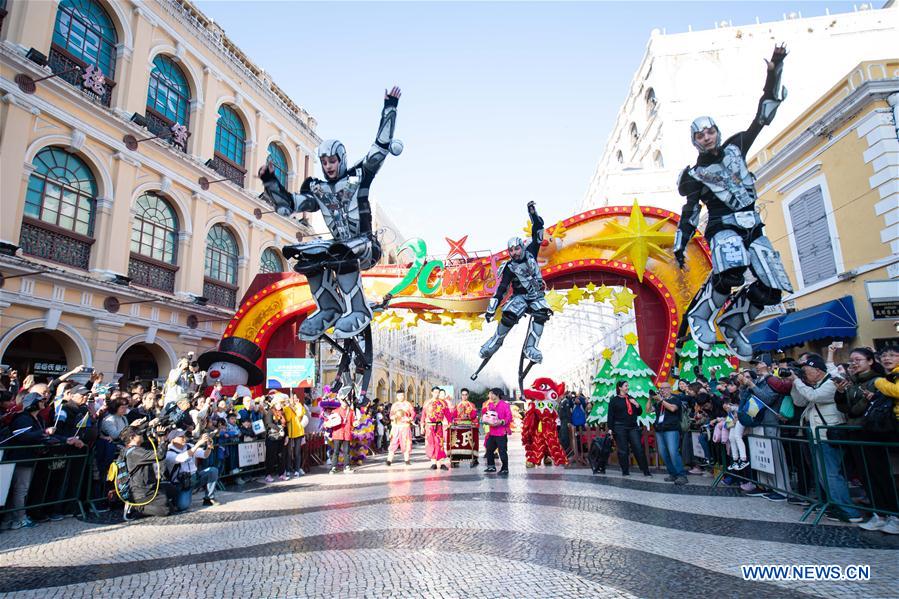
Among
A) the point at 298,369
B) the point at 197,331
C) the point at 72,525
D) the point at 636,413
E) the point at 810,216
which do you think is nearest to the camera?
the point at 72,525

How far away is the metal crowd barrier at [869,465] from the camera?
5234mm

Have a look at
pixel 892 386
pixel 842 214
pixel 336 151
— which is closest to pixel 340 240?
pixel 336 151

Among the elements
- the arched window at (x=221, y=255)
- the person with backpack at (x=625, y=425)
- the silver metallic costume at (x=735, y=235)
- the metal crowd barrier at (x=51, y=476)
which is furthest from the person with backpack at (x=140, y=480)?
the arched window at (x=221, y=255)

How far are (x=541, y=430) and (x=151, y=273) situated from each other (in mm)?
15095

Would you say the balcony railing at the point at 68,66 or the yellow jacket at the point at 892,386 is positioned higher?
the balcony railing at the point at 68,66

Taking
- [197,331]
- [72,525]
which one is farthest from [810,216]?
[197,331]

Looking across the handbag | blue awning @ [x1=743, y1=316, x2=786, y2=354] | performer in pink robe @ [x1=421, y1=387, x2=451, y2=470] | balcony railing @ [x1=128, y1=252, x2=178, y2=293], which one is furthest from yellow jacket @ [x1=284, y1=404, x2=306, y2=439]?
blue awning @ [x1=743, y1=316, x2=786, y2=354]

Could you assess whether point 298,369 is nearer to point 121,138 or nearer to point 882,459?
point 121,138

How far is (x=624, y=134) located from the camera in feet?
120

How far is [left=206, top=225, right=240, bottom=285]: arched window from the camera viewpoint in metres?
21.8

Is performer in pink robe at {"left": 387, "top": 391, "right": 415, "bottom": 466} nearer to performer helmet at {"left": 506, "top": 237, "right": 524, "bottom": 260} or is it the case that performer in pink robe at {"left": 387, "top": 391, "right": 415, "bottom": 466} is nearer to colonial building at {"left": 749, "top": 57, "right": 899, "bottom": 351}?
performer helmet at {"left": 506, "top": 237, "right": 524, "bottom": 260}

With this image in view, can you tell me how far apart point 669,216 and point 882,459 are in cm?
883

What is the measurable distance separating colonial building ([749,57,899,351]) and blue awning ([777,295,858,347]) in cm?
2

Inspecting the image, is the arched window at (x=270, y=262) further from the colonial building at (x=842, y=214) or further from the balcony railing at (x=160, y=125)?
the colonial building at (x=842, y=214)
